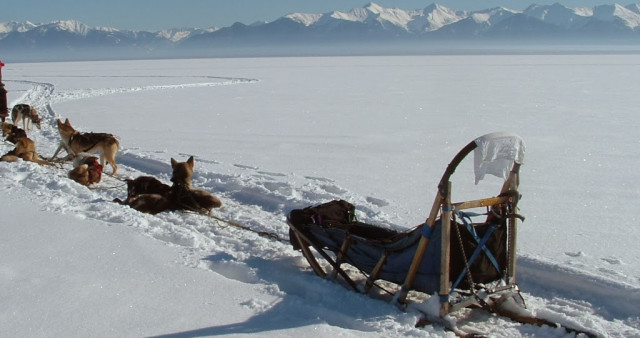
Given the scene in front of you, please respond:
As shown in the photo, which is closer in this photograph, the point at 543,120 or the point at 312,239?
the point at 312,239

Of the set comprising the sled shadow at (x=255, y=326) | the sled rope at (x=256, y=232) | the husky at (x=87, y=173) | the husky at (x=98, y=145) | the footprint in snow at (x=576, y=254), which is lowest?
the sled rope at (x=256, y=232)

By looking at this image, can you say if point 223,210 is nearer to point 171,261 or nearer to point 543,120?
point 171,261

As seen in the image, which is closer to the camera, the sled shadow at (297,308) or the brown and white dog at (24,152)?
the sled shadow at (297,308)

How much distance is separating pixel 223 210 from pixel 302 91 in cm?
1495

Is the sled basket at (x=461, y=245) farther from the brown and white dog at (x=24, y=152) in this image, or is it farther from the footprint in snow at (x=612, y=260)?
the brown and white dog at (x=24, y=152)

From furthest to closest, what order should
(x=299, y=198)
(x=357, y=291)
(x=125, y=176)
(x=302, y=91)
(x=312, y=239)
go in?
(x=302, y=91) < (x=125, y=176) < (x=299, y=198) < (x=312, y=239) < (x=357, y=291)

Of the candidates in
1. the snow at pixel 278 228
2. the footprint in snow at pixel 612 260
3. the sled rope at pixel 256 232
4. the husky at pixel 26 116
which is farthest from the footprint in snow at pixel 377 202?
the husky at pixel 26 116

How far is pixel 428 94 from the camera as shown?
59.4ft

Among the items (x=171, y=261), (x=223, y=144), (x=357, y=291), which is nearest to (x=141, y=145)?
(x=223, y=144)

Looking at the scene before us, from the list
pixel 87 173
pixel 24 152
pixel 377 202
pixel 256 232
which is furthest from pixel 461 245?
pixel 24 152

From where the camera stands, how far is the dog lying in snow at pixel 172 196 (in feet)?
15.5

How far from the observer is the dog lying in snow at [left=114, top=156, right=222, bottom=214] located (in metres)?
4.71

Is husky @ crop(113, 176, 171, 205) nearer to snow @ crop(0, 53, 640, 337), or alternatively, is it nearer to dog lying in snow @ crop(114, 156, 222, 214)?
dog lying in snow @ crop(114, 156, 222, 214)

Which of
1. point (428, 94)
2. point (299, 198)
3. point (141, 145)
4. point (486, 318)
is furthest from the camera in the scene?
point (428, 94)
